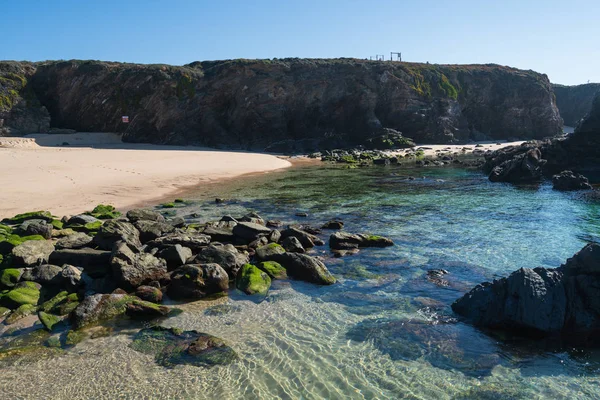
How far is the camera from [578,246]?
16.3m

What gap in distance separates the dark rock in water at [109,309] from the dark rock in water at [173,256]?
2.67 metres

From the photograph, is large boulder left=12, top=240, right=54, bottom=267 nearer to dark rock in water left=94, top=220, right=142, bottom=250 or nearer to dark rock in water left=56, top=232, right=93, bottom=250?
dark rock in water left=56, top=232, right=93, bottom=250

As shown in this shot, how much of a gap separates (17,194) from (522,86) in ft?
281

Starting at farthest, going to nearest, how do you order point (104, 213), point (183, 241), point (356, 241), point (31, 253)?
point (104, 213) < point (356, 241) < point (183, 241) < point (31, 253)

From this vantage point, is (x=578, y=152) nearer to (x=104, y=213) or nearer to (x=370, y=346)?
(x=370, y=346)

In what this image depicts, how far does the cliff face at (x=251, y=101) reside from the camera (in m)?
64.4

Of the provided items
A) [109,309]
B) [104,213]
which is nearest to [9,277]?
[109,309]

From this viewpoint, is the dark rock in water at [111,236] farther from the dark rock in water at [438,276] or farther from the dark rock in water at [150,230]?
the dark rock in water at [438,276]

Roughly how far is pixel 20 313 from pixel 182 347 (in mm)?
4777

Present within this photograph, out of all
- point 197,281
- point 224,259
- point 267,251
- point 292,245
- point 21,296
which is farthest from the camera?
point 292,245

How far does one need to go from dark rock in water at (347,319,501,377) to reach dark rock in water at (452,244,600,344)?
0.71m

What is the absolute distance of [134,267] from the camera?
12.2 meters

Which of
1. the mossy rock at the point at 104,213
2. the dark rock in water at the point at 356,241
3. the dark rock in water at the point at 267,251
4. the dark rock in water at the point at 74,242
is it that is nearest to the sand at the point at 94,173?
the mossy rock at the point at 104,213

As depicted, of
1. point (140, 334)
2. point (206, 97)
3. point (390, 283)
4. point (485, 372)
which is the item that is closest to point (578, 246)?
point (390, 283)
